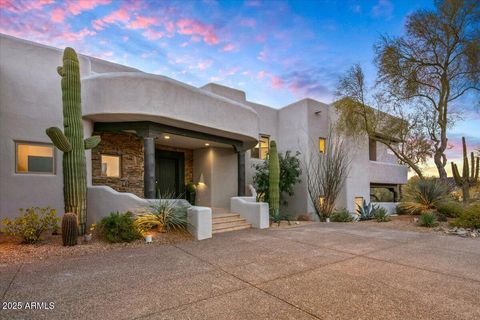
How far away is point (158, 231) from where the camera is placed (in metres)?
7.52

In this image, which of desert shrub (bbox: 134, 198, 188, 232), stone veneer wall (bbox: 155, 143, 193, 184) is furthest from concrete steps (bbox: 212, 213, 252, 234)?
stone veneer wall (bbox: 155, 143, 193, 184)

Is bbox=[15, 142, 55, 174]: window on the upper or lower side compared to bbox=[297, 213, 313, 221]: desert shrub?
upper

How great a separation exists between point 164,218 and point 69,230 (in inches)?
90.9

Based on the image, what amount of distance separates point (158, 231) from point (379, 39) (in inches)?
547

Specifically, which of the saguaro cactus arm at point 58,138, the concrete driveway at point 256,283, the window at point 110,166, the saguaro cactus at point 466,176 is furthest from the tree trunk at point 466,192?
the saguaro cactus arm at point 58,138

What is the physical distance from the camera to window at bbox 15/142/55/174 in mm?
7734

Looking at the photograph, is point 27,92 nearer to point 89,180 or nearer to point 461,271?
point 89,180

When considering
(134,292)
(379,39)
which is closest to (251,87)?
(379,39)

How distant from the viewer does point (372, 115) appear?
14523mm

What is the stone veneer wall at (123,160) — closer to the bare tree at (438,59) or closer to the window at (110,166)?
the window at (110,166)

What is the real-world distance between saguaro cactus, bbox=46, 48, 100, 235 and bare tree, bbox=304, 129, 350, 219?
10232 mm

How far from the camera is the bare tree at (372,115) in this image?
557 inches

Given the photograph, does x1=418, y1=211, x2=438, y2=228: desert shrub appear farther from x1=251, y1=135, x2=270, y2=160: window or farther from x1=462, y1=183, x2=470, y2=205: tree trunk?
x1=251, y1=135, x2=270, y2=160: window

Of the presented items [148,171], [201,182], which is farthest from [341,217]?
[148,171]
